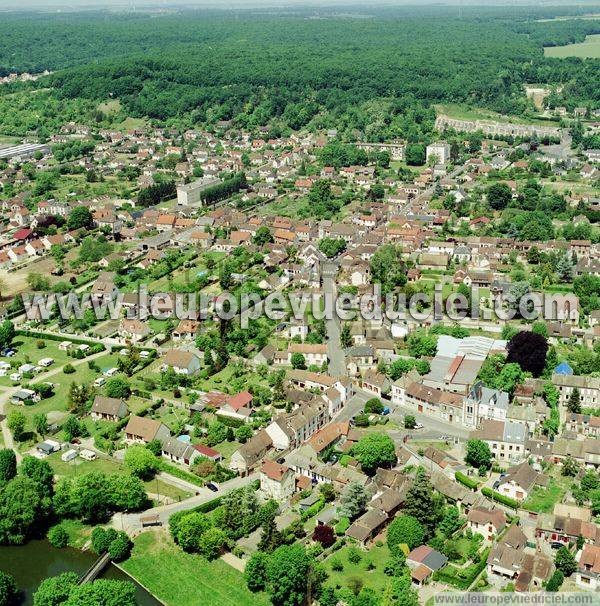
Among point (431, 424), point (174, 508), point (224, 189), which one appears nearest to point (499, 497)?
point (431, 424)

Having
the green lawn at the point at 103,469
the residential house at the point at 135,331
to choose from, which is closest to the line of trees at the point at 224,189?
the residential house at the point at 135,331

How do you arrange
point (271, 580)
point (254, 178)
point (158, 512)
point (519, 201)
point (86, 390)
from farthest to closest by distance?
point (254, 178), point (519, 201), point (86, 390), point (158, 512), point (271, 580)

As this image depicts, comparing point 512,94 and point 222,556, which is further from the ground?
point 512,94

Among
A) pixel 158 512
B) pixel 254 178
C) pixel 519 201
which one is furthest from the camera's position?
pixel 254 178

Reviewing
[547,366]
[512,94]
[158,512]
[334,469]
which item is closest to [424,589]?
[334,469]

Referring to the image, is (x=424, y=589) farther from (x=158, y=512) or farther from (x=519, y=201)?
(x=519, y=201)

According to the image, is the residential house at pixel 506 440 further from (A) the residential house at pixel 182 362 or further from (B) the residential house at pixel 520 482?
(A) the residential house at pixel 182 362

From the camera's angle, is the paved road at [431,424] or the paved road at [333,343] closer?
the paved road at [431,424]

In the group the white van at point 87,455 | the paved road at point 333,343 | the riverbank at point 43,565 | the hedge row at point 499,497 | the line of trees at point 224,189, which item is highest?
the line of trees at point 224,189
